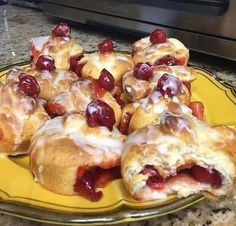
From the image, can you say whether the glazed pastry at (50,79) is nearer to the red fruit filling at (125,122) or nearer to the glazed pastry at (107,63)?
the glazed pastry at (107,63)

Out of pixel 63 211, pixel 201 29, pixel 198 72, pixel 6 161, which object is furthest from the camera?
pixel 201 29

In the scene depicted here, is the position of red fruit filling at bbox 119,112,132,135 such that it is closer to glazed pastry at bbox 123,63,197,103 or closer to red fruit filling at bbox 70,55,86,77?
glazed pastry at bbox 123,63,197,103

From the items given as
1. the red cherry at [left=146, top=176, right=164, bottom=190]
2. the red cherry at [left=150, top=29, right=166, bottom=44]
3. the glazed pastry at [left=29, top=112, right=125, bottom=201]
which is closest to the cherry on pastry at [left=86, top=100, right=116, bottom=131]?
the glazed pastry at [left=29, top=112, right=125, bottom=201]

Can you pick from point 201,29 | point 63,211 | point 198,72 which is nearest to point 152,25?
point 201,29

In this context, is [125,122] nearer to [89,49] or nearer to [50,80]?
[50,80]

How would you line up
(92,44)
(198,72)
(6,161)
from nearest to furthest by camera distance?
(6,161) → (198,72) → (92,44)

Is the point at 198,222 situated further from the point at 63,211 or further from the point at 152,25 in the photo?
the point at 152,25
